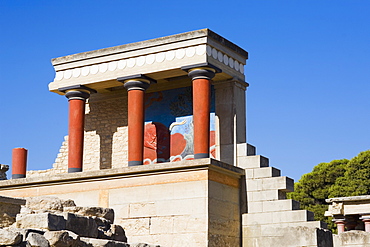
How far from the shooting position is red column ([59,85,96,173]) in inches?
695

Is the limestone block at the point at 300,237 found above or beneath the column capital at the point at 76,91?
beneath

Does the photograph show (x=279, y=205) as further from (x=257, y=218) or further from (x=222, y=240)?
(x=222, y=240)

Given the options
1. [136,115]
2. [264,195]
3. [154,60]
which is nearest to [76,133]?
[136,115]

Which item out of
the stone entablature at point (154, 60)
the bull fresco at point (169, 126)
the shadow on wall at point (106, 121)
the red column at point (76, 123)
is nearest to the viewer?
the stone entablature at point (154, 60)

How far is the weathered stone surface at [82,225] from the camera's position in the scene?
1054 cm

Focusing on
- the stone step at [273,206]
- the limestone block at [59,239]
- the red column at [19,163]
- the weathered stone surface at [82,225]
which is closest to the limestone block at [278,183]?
the stone step at [273,206]

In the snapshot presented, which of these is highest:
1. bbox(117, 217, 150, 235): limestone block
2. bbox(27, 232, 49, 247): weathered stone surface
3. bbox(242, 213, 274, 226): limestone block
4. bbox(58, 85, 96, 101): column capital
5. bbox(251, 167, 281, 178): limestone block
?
bbox(58, 85, 96, 101): column capital

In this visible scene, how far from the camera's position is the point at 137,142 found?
1666cm

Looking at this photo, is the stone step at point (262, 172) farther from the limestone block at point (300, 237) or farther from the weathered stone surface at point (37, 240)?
the weathered stone surface at point (37, 240)

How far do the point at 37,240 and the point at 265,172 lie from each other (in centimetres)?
843

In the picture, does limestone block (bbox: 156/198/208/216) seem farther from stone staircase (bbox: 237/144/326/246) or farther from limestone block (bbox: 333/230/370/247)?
limestone block (bbox: 333/230/370/247)

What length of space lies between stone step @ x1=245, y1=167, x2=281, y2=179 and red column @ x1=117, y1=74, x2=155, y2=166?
2.82 m

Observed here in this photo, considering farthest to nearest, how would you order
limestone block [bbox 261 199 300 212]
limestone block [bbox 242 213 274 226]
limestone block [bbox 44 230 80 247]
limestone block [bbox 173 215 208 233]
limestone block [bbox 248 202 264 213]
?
limestone block [bbox 248 202 264 213] → limestone block [bbox 242 213 274 226] → limestone block [bbox 261 199 300 212] → limestone block [bbox 173 215 208 233] → limestone block [bbox 44 230 80 247]

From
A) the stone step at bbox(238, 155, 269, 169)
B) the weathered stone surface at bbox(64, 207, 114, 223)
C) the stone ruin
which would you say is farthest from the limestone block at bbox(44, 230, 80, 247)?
the stone step at bbox(238, 155, 269, 169)
